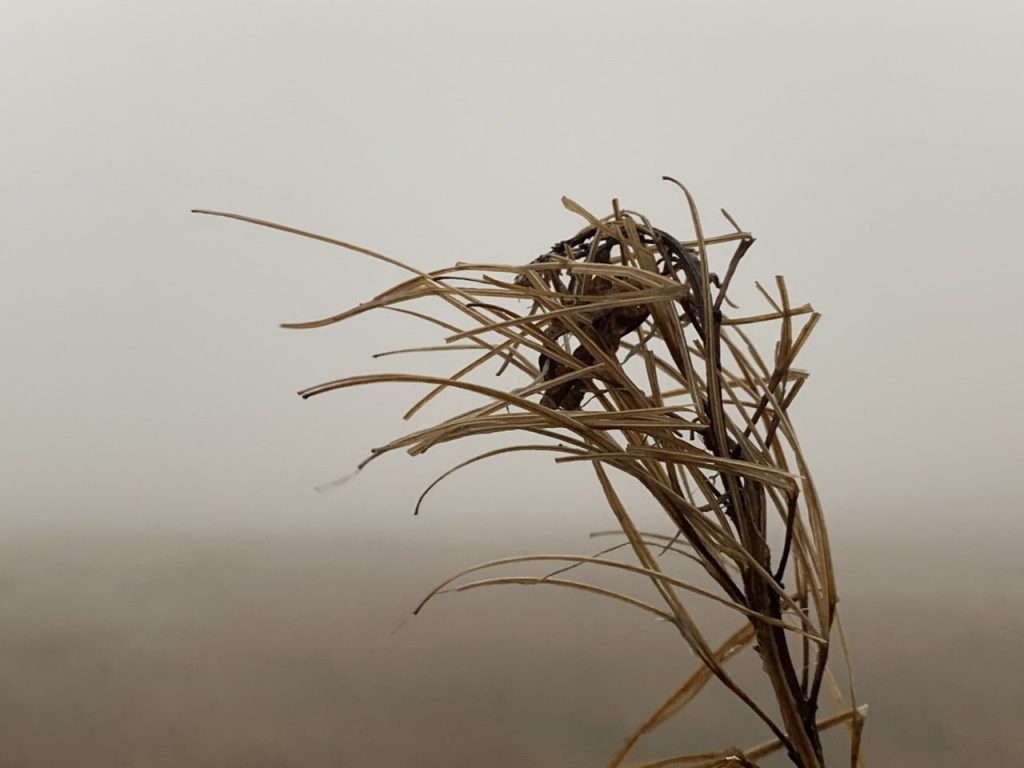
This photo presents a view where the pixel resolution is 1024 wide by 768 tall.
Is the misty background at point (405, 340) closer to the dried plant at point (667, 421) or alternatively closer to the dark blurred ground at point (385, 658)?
the dark blurred ground at point (385, 658)

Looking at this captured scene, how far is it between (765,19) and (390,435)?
73cm

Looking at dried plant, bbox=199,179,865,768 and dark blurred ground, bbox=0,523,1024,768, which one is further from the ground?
dried plant, bbox=199,179,865,768

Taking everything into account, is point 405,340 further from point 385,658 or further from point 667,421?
point 667,421

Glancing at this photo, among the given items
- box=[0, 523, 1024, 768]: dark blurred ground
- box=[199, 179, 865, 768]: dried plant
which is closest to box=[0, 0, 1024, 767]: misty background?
box=[0, 523, 1024, 768]: dark blurred ground

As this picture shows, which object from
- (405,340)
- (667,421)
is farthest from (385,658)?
(667,421)

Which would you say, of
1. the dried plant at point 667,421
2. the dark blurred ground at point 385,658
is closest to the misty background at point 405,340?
the dark blurred ground at point 385,658

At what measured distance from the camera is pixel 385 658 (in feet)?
3.30

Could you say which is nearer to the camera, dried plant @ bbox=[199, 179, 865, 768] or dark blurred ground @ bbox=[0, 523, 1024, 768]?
dried plant @ bbox=[199, 179, 865, 768]

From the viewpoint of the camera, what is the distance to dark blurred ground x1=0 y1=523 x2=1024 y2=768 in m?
0.93

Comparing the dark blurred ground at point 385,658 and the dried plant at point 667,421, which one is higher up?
the dried plant at point 667,421

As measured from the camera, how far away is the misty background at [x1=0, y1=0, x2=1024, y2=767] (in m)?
0.99

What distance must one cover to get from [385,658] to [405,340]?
398 mm

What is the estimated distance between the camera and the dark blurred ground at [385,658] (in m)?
0.93

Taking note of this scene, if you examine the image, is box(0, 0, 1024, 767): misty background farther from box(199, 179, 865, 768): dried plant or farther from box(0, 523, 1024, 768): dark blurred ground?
box(199, 179, 865, 768): dried plant
